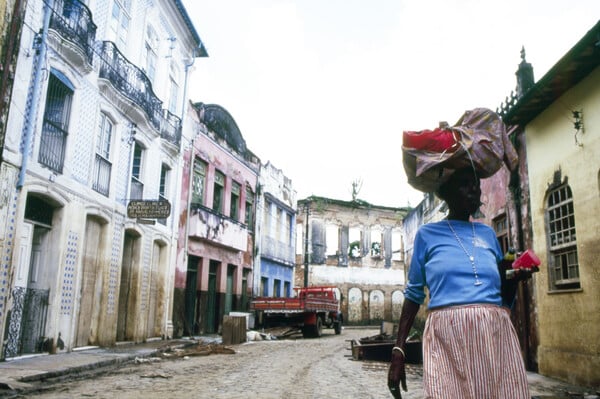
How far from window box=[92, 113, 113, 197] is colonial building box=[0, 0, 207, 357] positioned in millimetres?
26

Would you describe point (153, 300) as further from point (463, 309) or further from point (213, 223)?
point (463, 309)

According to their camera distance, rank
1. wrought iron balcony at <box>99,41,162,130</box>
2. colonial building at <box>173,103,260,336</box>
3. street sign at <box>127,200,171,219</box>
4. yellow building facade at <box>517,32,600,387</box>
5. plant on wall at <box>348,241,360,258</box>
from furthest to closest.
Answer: plant on wall at <box>348,241,360,258</box>
colonial building at <box>173,103,260,336</box>
street sign at <box>127,200,171,219</box>
wrought iron balcony at <box>99,41,162,130</box>
yellow building facade at <box>517,32,600,387</box>

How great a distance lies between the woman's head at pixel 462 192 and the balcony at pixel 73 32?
10022mm

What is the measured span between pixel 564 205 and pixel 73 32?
10.0m

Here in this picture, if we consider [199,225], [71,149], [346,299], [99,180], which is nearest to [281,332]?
[199,225]

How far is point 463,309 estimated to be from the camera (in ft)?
7.39

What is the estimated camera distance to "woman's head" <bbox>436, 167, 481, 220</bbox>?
2.49 m

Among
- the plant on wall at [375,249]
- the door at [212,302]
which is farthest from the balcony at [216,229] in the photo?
the plant on wall at [375,249]

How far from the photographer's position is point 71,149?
11.5 metres

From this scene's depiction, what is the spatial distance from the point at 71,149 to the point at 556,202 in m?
9.54

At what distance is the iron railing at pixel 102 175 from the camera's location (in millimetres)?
12852

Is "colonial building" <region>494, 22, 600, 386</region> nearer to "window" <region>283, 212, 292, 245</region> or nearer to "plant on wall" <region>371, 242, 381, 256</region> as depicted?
"window" <region>283, 212, 292, 245</region>

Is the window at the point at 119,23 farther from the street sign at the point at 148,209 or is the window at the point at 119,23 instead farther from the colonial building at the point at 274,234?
the colonial building at the point at 274,234

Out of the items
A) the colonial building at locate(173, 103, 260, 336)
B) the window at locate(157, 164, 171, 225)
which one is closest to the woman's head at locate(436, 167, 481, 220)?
the window at locate(157, 164, 171, 225)
